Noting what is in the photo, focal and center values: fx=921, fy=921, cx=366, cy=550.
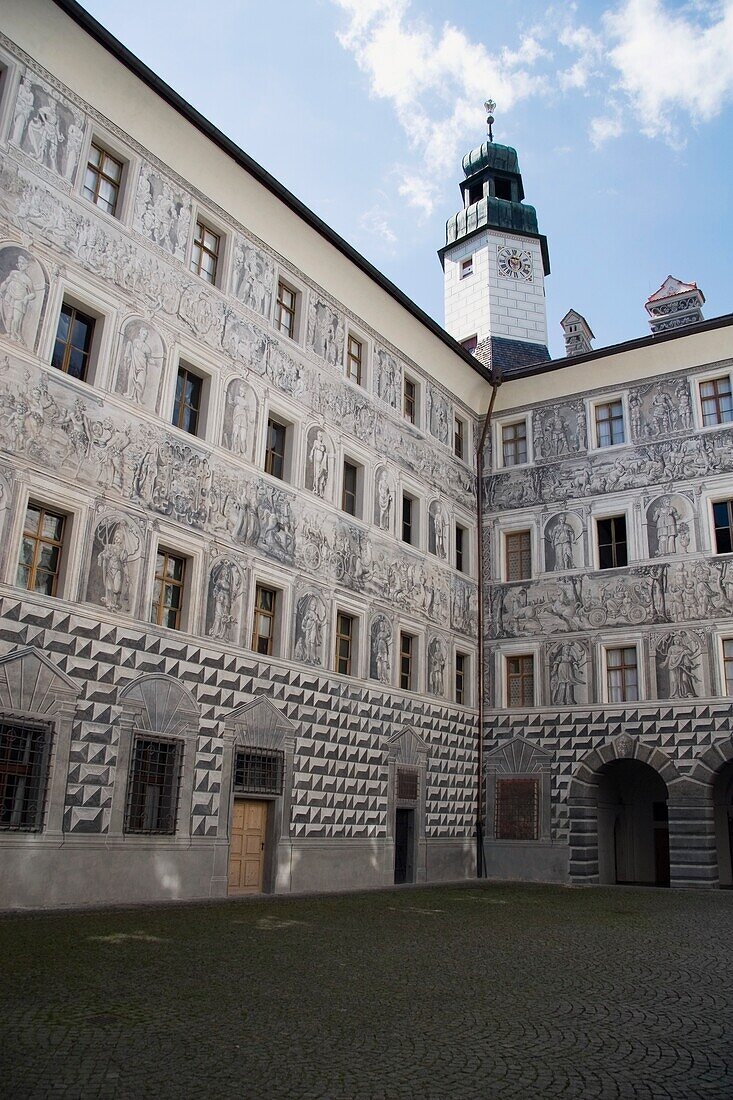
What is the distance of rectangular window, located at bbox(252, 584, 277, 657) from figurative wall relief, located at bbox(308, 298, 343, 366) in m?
4.93

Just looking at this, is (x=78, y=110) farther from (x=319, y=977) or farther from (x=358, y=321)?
(x=319, y=977)

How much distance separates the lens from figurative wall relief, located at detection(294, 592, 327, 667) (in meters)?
15.4

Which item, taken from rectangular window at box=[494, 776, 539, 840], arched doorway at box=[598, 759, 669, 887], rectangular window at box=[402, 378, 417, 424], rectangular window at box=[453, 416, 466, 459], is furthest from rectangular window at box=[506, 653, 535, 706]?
rectangular window at box=[402, 378, 417, 424]

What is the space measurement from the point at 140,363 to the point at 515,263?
2271 centimetres

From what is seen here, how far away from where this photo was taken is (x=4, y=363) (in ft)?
37.1

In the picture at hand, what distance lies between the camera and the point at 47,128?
12.5 m

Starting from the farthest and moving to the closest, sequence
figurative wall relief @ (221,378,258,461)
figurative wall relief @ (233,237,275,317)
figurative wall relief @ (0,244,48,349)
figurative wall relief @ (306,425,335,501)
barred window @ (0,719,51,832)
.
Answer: figurative wall relief @ (306,425,335,501) < figurative wall relief @ (233,237,275,317) < figurative wall relief @ (221,378,258,461) < figurative wall relief @ (0,244,48,349) < barred window @ (0,719,51,832)

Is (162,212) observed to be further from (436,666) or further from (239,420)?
(436,666)

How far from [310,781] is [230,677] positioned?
2527mm

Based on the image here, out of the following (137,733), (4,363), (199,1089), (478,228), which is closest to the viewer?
(199,1089)

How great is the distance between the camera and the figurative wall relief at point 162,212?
45.7 feet

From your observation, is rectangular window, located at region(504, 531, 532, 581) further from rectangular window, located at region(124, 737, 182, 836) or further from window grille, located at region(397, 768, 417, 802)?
rectangular window, located at region(124, 737, 182, 836)

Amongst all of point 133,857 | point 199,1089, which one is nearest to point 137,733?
point 133,857

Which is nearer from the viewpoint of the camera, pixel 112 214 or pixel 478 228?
pixel 112 214
